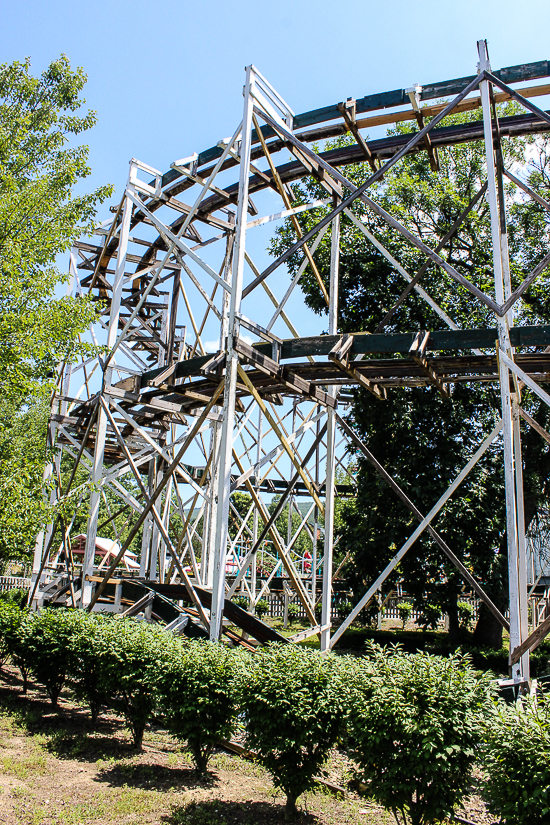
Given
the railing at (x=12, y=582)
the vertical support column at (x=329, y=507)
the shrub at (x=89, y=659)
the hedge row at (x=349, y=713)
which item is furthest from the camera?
the railing at (x=12, y=582)

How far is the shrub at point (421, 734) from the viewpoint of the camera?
14.9 ft

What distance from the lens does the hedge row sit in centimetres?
416

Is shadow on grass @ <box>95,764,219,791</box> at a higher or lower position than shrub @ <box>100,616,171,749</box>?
lower

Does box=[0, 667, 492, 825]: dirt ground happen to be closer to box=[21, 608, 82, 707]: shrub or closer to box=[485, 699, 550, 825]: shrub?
box=[21, 608, 82, 707]: shrub

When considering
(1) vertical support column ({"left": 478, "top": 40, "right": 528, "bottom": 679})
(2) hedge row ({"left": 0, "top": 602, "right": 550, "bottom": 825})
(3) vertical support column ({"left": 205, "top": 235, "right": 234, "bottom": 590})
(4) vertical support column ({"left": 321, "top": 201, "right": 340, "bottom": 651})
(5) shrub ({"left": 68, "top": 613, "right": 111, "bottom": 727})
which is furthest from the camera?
(3) vertical support column ({"left": 205, "top": 235, "right": 234, "bottom": 590})

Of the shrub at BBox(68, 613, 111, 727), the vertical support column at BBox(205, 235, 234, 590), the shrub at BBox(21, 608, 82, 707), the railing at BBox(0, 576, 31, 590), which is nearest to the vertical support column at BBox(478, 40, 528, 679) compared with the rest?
the shrub at BBox(68, 613, 111, 727)

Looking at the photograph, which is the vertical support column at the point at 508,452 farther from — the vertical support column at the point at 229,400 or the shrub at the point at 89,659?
the shrub at the point at 89,659

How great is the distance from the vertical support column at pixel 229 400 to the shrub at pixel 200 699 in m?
1.06

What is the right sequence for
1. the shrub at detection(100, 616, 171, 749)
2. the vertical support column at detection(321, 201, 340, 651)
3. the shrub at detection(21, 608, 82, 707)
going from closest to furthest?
the shrub at detection(100, 616, 171, 749), the shrub at detection(21, 608, 82, 707), the vertical support column at detection(321, 201, 340, 651)

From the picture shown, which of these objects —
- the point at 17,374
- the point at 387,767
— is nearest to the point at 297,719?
the point at 387,767

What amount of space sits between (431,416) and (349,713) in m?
8.78

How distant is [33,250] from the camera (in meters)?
8.42

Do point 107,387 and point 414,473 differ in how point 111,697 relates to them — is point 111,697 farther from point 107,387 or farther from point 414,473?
point 414,473

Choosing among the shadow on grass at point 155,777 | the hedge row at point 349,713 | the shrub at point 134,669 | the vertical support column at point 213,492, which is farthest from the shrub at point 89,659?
the vertical support column at point 213,492
